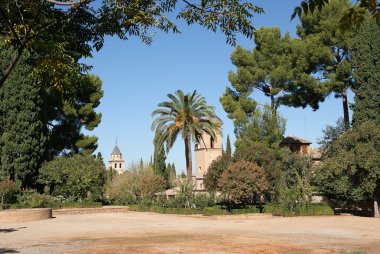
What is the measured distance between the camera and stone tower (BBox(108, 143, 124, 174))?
506 feet

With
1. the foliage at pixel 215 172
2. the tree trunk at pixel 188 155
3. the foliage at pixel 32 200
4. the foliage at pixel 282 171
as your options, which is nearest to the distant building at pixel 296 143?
the foliage at pixel 282 171

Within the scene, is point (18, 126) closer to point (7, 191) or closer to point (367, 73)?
point (7, 191)

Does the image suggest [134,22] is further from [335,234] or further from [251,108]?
[251,108]

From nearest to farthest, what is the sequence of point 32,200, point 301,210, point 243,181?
point 243,181
point 301,210
point 32,200

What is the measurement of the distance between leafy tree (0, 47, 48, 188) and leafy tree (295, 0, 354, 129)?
23.8 metres

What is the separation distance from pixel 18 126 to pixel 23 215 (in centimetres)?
1246

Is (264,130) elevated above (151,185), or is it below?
above

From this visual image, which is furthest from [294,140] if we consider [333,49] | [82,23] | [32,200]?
[82,23]

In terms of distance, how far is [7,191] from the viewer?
114 feet

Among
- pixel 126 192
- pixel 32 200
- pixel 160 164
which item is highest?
pixel 160 164

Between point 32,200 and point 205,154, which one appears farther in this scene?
point 205,154

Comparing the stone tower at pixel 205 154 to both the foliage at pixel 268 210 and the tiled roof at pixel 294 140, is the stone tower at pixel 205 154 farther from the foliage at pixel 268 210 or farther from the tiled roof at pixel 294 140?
the foliage at pixel 268 210

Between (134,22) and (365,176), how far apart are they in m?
23.5

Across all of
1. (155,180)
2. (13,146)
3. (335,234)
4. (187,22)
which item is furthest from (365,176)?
(13,146)
